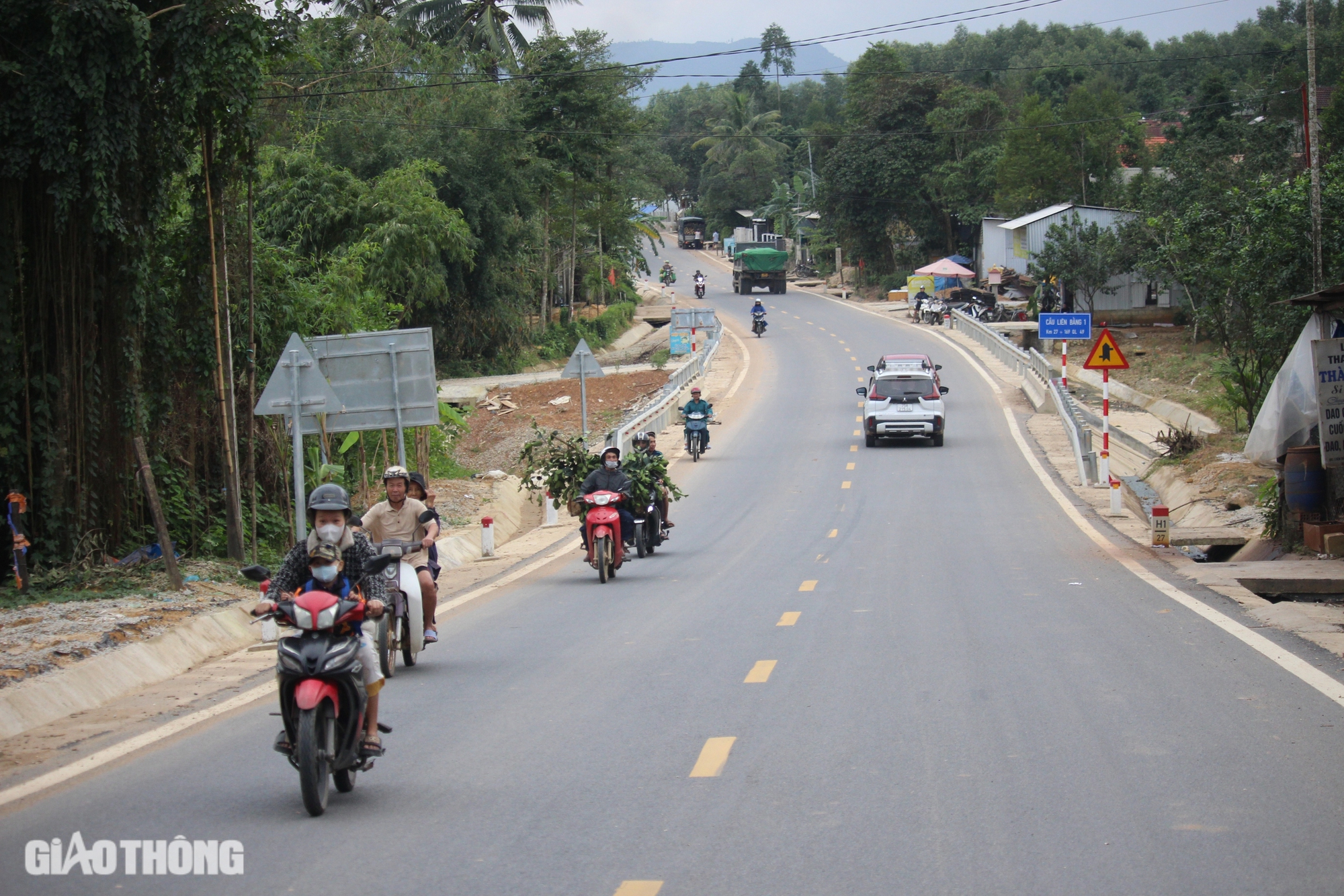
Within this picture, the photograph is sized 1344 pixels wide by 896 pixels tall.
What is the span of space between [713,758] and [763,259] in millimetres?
81369

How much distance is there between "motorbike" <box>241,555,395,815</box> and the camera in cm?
602

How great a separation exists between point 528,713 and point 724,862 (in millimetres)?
3205

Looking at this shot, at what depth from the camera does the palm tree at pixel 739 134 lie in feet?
416

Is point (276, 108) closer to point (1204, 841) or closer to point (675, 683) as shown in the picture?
point (675, 683)

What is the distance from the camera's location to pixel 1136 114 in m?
75.2

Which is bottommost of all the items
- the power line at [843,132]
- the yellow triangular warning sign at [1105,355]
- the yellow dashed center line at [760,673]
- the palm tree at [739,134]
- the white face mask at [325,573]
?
the yellow dashed center line at [760,673]

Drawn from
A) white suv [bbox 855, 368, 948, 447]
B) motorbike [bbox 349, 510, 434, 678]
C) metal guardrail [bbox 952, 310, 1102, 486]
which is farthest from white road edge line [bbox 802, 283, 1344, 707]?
motorbike [bbox 349, 510, 434, 678]

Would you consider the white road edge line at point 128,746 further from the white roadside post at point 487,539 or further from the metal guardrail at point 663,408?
the metal guardrail at point 663,408

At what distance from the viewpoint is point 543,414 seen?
4247 cm

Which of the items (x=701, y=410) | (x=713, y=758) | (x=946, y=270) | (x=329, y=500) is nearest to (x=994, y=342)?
(x=946, y=270)

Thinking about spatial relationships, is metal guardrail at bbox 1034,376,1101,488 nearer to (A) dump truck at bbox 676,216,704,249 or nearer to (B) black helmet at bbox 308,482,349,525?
(B) black helmet at bbox 308,482,349,525

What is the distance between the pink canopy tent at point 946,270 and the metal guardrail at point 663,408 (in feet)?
74.2

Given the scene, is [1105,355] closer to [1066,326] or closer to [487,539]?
[1066,326]

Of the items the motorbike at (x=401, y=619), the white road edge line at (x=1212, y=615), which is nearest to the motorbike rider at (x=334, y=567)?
the motorbike at (x=401, y=619)
